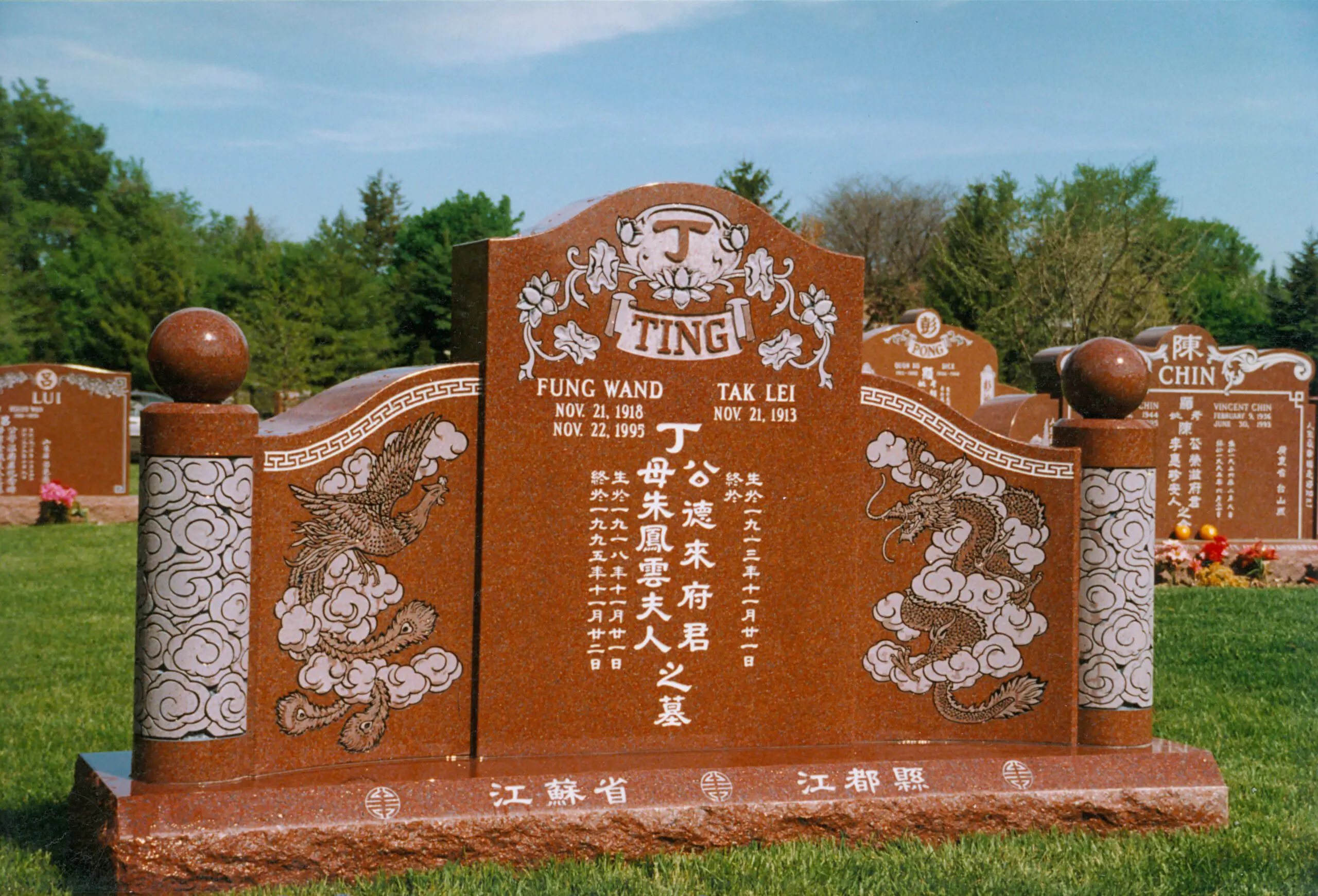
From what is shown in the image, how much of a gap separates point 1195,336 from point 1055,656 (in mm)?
7345

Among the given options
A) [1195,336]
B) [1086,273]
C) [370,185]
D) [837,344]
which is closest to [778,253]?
[837,344]

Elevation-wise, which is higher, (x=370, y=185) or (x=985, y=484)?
(x=370, y=185)

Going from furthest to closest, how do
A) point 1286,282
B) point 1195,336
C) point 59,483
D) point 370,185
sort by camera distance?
1. point 370,185
2. point 1286,282
3. point 59,483
4. point 1195,336

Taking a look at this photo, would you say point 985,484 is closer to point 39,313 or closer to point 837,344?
point 837,344

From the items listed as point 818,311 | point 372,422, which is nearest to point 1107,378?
point 818,311

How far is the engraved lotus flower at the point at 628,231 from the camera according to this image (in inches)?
183

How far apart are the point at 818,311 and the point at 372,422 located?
166cm

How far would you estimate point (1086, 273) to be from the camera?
25391 millimetres

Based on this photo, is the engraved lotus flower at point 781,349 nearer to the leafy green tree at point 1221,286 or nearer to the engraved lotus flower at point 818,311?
the engraved lotus flower at point 818,311

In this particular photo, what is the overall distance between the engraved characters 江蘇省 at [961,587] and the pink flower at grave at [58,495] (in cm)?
1171

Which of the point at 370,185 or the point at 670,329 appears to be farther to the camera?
the point at 370,185

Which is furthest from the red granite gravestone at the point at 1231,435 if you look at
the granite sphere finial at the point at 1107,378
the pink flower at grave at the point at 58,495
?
the pink flower at grave at the point at 58,495

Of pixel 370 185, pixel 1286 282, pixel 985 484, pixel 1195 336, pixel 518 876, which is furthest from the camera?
pixel 370 185

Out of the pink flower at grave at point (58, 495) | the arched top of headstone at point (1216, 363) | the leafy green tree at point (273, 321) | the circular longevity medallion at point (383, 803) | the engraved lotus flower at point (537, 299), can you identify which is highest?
the leafy green tree at point (273, 321)
